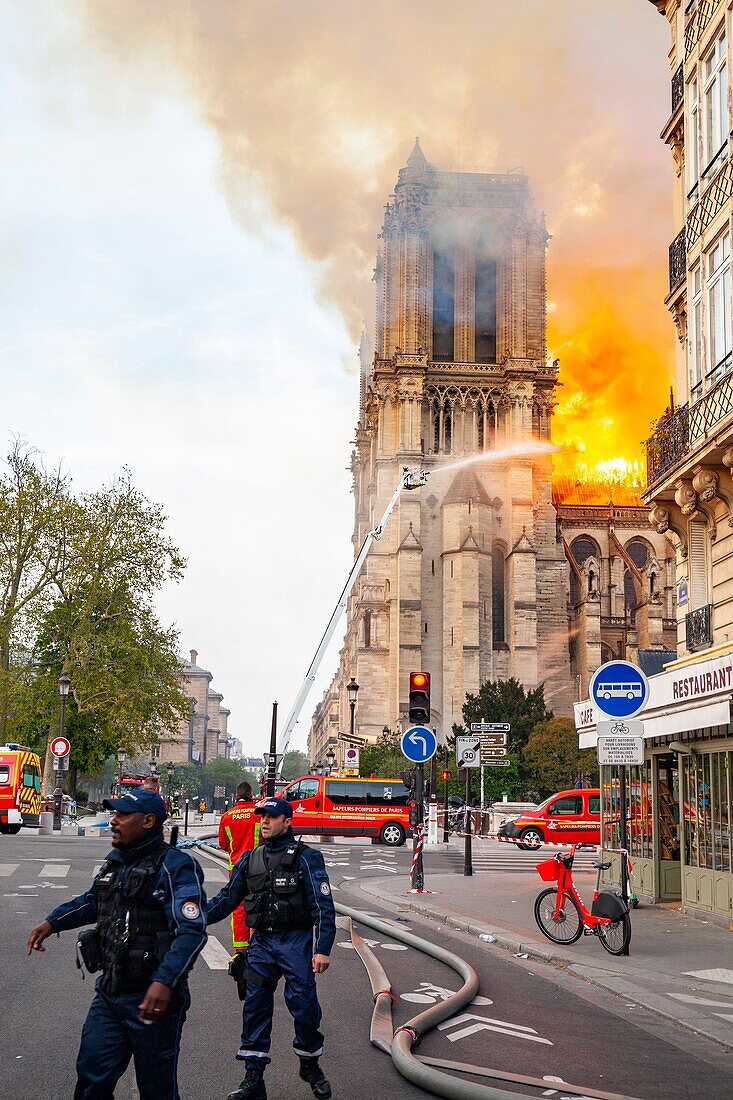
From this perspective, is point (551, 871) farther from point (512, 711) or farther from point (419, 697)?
point (512, 711)

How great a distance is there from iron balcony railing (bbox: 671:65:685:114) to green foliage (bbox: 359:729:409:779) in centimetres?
4389

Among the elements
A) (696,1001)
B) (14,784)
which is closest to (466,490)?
(14,784)

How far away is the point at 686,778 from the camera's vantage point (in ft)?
53.4

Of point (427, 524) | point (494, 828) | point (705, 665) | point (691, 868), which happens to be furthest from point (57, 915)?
point (427, 524)

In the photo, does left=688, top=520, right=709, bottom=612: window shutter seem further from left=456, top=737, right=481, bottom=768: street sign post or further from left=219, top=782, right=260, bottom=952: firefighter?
left=219, top=782, right=260, bottom=952: firefighter

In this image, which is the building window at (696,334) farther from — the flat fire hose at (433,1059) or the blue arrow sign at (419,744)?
the flat fire hose at (433,1059)

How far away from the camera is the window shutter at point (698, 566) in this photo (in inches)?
741

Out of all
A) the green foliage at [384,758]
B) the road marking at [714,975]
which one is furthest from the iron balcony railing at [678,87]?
the green foliage at [384,758]

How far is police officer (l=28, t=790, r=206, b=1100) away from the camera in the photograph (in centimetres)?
475

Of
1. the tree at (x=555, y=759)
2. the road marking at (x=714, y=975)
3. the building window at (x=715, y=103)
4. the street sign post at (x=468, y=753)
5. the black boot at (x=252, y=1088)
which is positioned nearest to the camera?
the black boot at (x=252, y=1088)

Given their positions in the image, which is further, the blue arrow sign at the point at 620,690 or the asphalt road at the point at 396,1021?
the blue arrow sign at the point at 620,690

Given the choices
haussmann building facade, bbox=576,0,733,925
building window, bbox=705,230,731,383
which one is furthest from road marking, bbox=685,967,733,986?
building window, bbox=705,230,731,383

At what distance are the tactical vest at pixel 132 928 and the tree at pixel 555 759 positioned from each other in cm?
5600

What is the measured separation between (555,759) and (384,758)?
1062 cm
